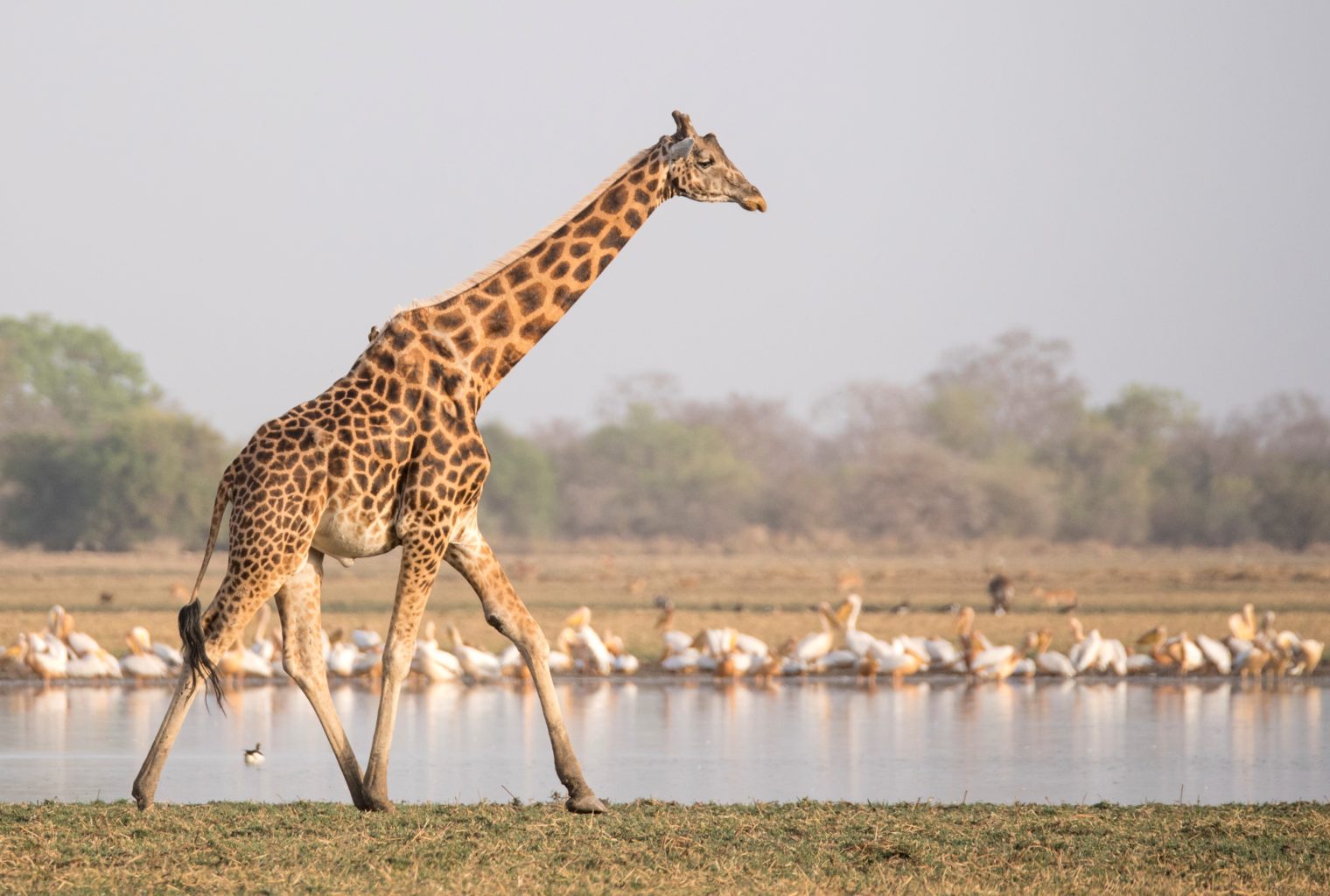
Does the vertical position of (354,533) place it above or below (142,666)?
above

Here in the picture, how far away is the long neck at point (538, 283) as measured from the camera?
8688mm

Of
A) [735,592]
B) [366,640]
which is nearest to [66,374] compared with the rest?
[735,592]

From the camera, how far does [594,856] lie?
288 inches

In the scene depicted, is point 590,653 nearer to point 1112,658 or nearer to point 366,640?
point 366,640

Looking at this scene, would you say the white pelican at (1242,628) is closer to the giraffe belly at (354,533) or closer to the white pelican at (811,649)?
the white pelican at (811,649)

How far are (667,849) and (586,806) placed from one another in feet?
3.24

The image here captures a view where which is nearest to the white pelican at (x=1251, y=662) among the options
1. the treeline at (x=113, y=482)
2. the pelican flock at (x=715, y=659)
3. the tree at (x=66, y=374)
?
the pelican flock at (x=715, y=659)

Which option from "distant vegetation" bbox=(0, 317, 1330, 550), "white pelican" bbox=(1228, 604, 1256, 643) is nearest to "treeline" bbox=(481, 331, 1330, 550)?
"distant vegetation" bbox=(0, 317, 1330, 550)

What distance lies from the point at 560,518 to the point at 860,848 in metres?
67.8

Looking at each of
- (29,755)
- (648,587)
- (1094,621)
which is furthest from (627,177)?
(648,587)

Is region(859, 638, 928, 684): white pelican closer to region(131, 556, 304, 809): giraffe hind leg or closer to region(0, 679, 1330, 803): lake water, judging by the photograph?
region(0, 679, 1330, 803): lake water

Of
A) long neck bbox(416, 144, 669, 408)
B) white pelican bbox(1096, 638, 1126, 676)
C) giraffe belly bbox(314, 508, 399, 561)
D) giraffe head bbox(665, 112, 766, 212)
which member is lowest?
white pelican bbox(1096, 638, 1126, 676)

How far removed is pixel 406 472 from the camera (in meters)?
8.34

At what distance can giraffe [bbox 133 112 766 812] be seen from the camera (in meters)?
8.14
